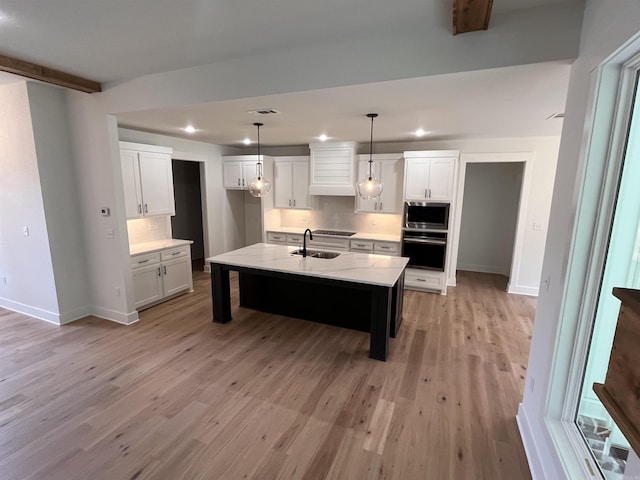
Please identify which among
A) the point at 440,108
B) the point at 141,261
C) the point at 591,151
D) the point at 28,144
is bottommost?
the point at 141,261

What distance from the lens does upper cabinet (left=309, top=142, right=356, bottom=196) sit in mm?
5238

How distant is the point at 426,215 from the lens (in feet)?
16.0

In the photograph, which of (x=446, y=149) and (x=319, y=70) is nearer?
(x=319, y=70)

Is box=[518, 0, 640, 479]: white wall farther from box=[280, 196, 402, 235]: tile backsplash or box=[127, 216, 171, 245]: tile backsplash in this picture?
box=[127, 216, 171, 245]: tile backsplash

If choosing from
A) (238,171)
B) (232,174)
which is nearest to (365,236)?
(238,171)

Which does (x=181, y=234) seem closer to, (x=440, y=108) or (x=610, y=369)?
(x=440, y=108)

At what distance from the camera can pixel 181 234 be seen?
21.9 feet

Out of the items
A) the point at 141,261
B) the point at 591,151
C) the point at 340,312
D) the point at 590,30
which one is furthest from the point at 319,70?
the point at 141,261

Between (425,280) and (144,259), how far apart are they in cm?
420

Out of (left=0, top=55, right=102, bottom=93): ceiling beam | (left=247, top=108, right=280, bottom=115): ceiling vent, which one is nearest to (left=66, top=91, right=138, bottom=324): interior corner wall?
(left=0, top=55, right=102, bottom=93): ceiling beam

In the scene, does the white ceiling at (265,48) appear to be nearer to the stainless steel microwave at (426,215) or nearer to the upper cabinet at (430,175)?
the upper cabinet at (430,175)

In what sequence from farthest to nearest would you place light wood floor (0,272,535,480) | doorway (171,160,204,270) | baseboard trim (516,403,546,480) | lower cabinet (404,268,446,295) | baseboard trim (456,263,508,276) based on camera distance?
doorway (171,160,204,270)
baseboard trim (456,263,508,276)
lower cabinet (404,268,446,295)
light wood floor (0,272,535,480)
baseboard trim (516,403,546,480)

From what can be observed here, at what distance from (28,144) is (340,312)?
3.97 m

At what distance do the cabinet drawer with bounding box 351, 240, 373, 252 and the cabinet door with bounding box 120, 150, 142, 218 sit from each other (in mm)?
3284
